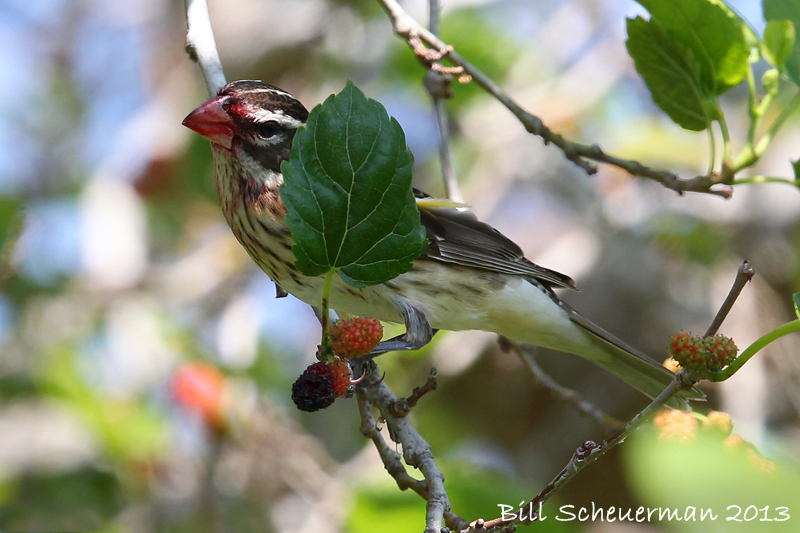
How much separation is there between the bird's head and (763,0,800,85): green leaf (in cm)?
150

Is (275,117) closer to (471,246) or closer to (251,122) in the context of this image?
(251,122)

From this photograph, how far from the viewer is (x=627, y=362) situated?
11.2ft

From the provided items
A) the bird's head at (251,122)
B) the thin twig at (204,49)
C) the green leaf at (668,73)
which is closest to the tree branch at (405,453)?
the bird's head at (251,122)

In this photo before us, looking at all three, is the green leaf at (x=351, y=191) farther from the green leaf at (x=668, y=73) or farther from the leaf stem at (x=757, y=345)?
the green leaf at (x=668, y=73)

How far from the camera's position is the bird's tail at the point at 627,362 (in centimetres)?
328

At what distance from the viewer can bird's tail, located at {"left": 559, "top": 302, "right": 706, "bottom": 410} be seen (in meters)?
3.28

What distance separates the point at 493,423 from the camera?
249 inches

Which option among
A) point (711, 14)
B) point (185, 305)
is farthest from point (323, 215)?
point (185, 305)

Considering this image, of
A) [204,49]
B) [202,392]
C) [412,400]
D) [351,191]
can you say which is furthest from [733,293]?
[202,392]

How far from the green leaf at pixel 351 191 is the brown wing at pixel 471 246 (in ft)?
4.52

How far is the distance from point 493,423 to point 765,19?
4.49 metres

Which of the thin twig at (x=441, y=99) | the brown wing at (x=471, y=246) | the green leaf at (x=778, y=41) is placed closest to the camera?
the green leaf at (x=778, y=41)

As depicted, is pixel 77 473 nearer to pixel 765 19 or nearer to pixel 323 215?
pixel 323 215

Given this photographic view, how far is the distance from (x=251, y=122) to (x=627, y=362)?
1.88 m
